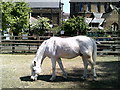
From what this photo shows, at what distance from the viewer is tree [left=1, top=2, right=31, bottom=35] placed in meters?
23.7

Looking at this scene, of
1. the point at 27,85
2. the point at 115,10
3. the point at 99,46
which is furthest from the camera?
the point at 115,10

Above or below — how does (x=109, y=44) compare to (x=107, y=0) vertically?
below

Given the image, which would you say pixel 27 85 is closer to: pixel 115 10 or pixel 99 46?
pixel 99 46

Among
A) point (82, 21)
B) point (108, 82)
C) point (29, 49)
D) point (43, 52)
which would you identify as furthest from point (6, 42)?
point (82, 21)

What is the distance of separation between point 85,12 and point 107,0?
9.26m

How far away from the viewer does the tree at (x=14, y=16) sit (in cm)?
2365

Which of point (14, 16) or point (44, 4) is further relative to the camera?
point (44, 4)

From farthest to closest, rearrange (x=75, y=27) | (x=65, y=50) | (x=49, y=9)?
(x=49, y=9) < (x=75, y=27) < (x=65, y=50)

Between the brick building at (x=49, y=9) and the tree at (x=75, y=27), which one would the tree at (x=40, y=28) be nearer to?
the tree at (x=75, y=27)

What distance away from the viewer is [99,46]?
51.8 ft

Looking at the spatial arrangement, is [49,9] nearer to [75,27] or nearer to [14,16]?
[75,27]

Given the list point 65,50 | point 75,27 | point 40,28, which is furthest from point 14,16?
point 65,50

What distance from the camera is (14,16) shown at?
25.8m

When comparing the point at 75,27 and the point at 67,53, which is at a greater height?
the point at 75,27
